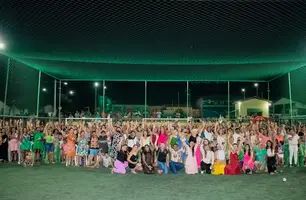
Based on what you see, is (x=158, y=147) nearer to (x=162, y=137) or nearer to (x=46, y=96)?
(x=162, y=137)

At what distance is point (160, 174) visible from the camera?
10453mm

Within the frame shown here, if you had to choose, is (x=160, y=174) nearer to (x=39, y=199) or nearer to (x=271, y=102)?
(x=39, y=199)

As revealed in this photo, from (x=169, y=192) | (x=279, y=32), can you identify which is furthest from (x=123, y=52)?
(x=169, y=192)

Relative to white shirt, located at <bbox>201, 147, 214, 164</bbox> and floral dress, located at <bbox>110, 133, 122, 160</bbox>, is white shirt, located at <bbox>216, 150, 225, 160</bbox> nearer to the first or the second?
white shirt, located at <bbox>201, 147, 214, 164</bbox>

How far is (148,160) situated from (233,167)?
9.38 feet

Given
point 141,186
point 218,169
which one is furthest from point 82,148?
point 218,169

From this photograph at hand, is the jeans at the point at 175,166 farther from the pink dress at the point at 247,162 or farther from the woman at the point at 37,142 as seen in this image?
the woman at the point at 37,142

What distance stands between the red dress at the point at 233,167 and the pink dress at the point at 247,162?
39cm

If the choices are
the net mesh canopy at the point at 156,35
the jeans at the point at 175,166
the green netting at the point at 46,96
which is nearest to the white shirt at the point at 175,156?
the jeans at the point at 175,166

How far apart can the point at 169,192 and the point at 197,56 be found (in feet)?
20.8

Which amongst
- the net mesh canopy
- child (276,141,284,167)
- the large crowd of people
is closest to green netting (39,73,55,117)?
the net mesh canopy

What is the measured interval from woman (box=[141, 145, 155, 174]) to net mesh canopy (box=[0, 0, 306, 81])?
3.52 meters

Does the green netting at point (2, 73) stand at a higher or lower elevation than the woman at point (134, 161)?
higher

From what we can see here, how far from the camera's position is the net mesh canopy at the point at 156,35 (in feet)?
24.6
